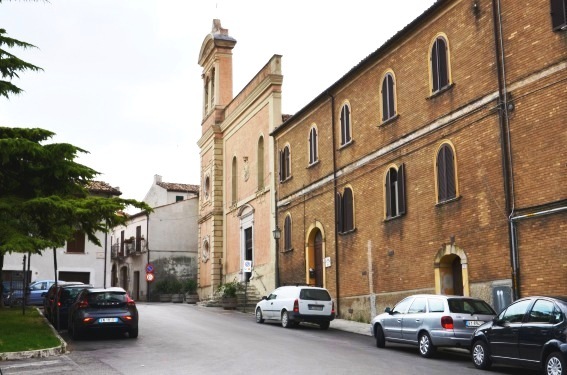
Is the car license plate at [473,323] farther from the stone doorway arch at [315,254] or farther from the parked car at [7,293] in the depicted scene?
the parked car at [7,293]

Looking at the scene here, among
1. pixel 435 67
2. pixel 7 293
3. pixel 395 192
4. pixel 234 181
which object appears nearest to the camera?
pixel 435 67

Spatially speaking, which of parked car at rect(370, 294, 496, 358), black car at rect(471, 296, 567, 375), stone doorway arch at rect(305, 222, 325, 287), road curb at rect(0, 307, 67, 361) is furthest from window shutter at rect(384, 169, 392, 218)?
road curb at rect(0, 307, 67, 361)

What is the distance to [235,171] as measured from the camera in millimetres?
42531

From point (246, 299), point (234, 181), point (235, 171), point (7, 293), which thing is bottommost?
point (246, 299)

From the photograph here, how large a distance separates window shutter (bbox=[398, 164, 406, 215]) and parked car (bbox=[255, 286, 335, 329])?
152 inches

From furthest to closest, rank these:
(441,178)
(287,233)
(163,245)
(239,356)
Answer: (163,245), (287,233), (441,178), (239,356)

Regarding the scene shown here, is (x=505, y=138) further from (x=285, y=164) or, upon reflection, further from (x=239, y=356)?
(x=285, y=164)

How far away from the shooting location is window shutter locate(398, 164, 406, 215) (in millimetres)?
22531

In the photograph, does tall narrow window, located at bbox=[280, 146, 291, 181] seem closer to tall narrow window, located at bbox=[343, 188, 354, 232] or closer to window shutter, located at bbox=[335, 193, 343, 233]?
window shutter, located at bbox=[335, 193, 343, 233]

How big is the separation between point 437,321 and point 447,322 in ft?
0.85

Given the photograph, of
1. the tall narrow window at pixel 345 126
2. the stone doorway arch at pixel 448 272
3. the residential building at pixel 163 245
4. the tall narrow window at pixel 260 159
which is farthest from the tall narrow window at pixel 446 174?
the residential building at pixel 163 245

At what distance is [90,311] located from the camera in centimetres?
1905

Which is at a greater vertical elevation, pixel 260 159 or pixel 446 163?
pixel 260 159

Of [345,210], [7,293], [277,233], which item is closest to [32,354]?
[345,210]
